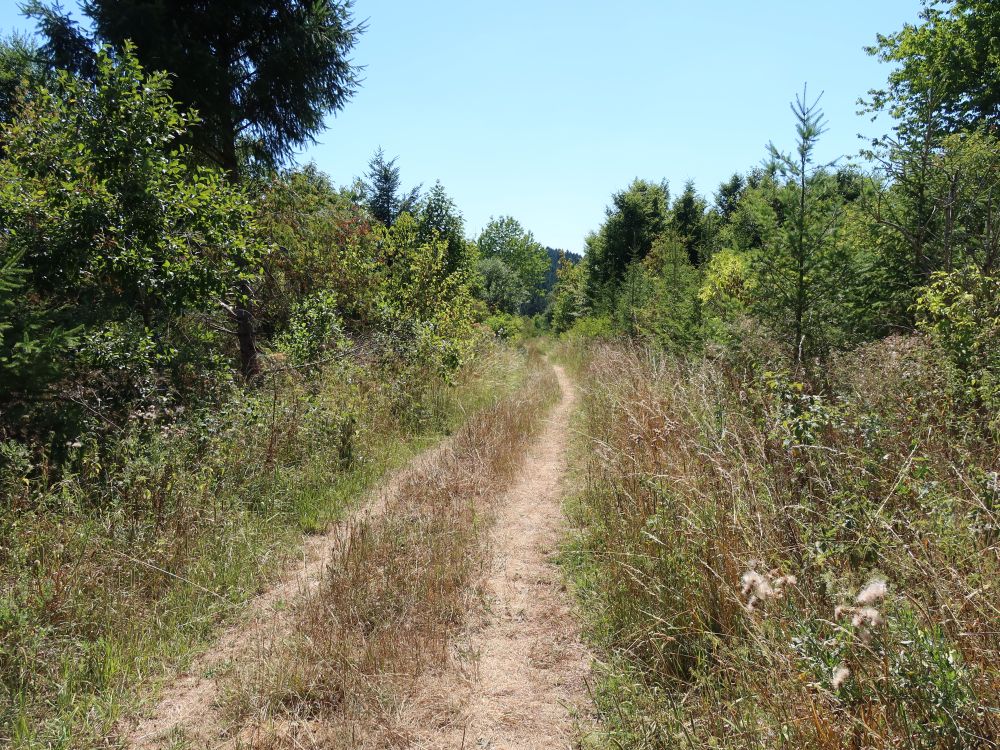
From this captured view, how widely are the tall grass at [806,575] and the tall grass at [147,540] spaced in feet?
9.16

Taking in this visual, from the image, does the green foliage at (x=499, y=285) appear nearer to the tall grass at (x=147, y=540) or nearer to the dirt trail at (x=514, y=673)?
the tall grass at (x=147, y=540)

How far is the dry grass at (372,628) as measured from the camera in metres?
2.79

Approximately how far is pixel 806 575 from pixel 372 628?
8.86 feet

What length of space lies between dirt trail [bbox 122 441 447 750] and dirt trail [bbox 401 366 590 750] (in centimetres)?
111

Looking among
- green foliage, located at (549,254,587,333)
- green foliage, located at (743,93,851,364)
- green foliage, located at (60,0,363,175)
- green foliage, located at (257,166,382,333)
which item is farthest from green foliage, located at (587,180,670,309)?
green foliage, located at (743,93,851,364)

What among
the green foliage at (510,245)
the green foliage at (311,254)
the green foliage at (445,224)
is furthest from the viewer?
the green foliage at (510,245)

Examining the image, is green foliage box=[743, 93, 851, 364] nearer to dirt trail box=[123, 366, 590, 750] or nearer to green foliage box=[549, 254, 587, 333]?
dirt trail box=[123, 366, 590, 750]

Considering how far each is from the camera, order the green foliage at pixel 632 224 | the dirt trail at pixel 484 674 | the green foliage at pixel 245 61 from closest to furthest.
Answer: the dirt trail at pixel 484 674, the green foliage at pixel 245 61, the green foliage at pixel 632 224

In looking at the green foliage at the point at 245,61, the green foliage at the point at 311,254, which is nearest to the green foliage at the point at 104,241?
the green foliage at the point at 245,61

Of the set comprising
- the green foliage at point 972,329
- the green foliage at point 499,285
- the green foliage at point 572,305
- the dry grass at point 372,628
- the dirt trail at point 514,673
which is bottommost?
the dirt trail at point 514,673

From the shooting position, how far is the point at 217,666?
333 centimetres

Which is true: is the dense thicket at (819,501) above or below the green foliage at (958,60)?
below

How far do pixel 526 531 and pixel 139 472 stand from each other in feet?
11.9

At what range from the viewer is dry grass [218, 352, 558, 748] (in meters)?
2.79
